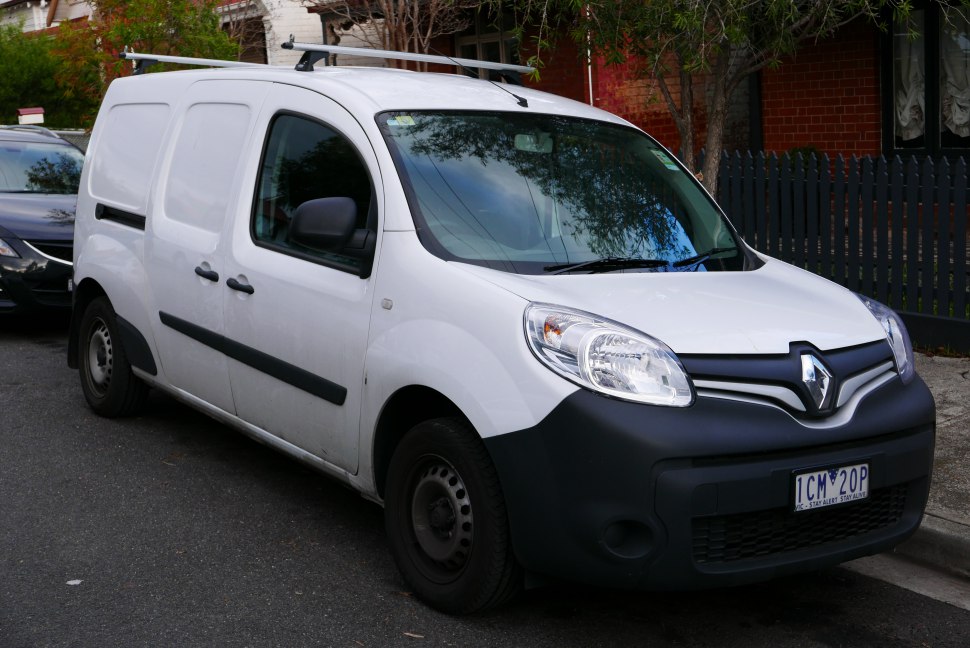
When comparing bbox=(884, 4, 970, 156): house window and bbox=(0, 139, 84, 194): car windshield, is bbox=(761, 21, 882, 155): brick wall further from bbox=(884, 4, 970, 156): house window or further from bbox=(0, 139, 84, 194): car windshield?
bbox=(0, 139, 84, 194): car windshield

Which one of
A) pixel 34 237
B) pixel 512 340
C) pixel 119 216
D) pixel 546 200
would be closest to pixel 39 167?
pixel 34 237

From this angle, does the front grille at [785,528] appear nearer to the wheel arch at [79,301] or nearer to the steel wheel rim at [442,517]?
the steel wheel rim at [442,517]

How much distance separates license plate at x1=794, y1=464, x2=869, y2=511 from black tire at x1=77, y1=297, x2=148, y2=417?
160 inches

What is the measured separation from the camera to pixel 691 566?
3.65 m

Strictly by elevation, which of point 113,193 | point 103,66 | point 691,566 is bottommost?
point 691,566

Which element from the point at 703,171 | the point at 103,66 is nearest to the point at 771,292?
the point at 703,171

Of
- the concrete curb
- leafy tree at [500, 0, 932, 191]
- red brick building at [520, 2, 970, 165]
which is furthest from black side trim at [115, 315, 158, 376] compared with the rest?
red brick building at [520, 2, 970, 165]

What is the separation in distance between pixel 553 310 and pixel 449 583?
1.03 m

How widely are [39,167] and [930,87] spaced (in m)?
8.88

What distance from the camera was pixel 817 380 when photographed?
12.6 ft

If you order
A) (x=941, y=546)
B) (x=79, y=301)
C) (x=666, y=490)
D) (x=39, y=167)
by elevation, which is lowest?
(x=941, y=546)

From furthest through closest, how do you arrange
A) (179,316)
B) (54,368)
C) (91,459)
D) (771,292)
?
(54,368), (91,459), (179,316), (771,292)

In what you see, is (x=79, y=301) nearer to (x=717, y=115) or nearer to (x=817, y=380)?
(x=717, y=115)

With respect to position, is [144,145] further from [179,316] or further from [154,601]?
[154,601]
